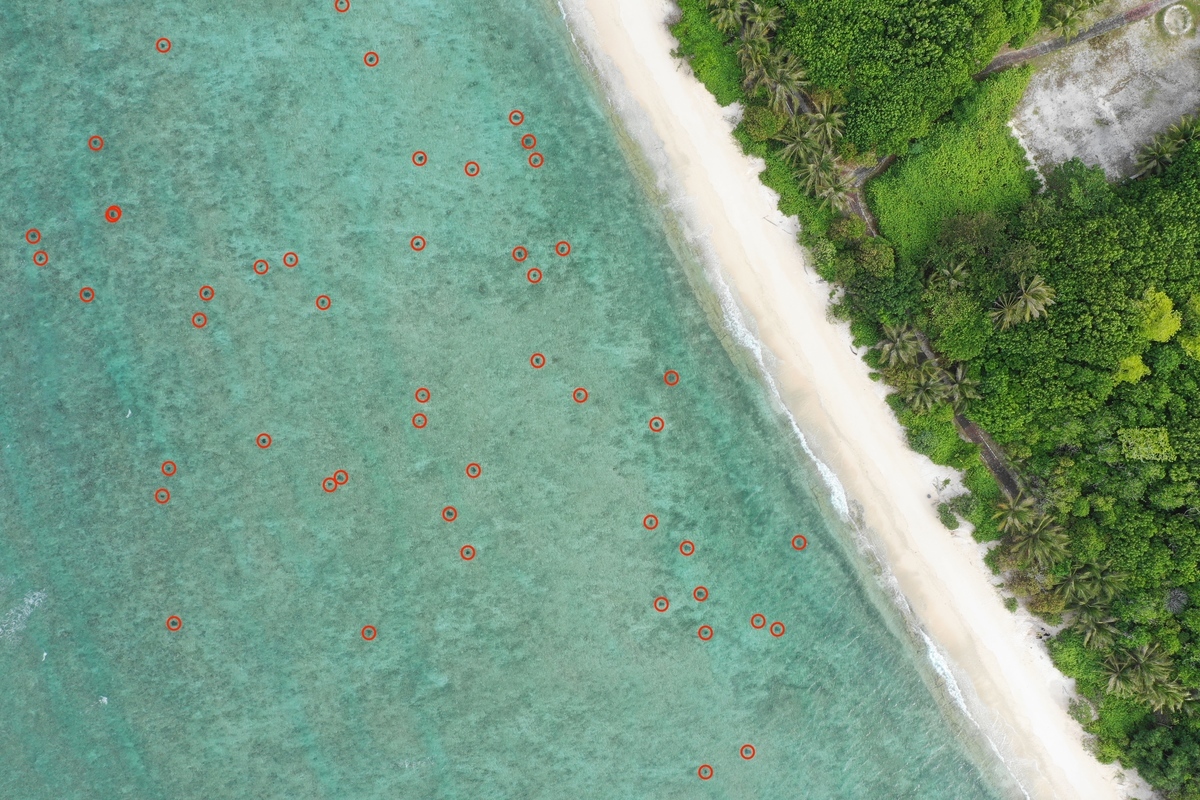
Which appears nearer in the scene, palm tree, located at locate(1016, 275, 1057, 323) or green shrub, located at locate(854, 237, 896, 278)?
palm tree, located at locate(1016, 275, 1057, 323)

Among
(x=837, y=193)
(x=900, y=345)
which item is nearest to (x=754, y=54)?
(x=837, y=193)

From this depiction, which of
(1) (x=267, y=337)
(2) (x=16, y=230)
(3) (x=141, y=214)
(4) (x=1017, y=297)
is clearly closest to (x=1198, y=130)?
(4) (x=1017, y=297)

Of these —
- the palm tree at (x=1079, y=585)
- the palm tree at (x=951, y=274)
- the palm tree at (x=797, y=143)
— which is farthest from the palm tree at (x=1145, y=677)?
the palm tree at (x=797, y=143)

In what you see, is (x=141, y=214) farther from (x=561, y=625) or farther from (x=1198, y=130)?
(x=1198, y=130)

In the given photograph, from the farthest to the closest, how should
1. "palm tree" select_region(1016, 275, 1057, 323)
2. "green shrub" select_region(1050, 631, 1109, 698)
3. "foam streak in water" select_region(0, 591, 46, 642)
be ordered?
"green shrub" select_region(1050, 631, 1109, 698) → "foam streak in water" select_region(0, 591, 46, 642) → "palm tree" select_region(1016, 275, 1057, 323)

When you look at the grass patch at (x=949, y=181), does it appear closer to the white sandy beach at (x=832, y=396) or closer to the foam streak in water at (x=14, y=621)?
the white sandy beach at (x=832, y=396)

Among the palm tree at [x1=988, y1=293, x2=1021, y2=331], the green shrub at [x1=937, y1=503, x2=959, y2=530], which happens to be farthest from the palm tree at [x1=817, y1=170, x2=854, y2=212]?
the green shrub at [x1=937, y1=503, x2=959, y2=530]

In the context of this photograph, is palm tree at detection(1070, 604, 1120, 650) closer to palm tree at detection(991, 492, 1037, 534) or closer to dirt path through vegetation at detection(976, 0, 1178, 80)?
palm tree at detection(991, 492, 1037, 534)
